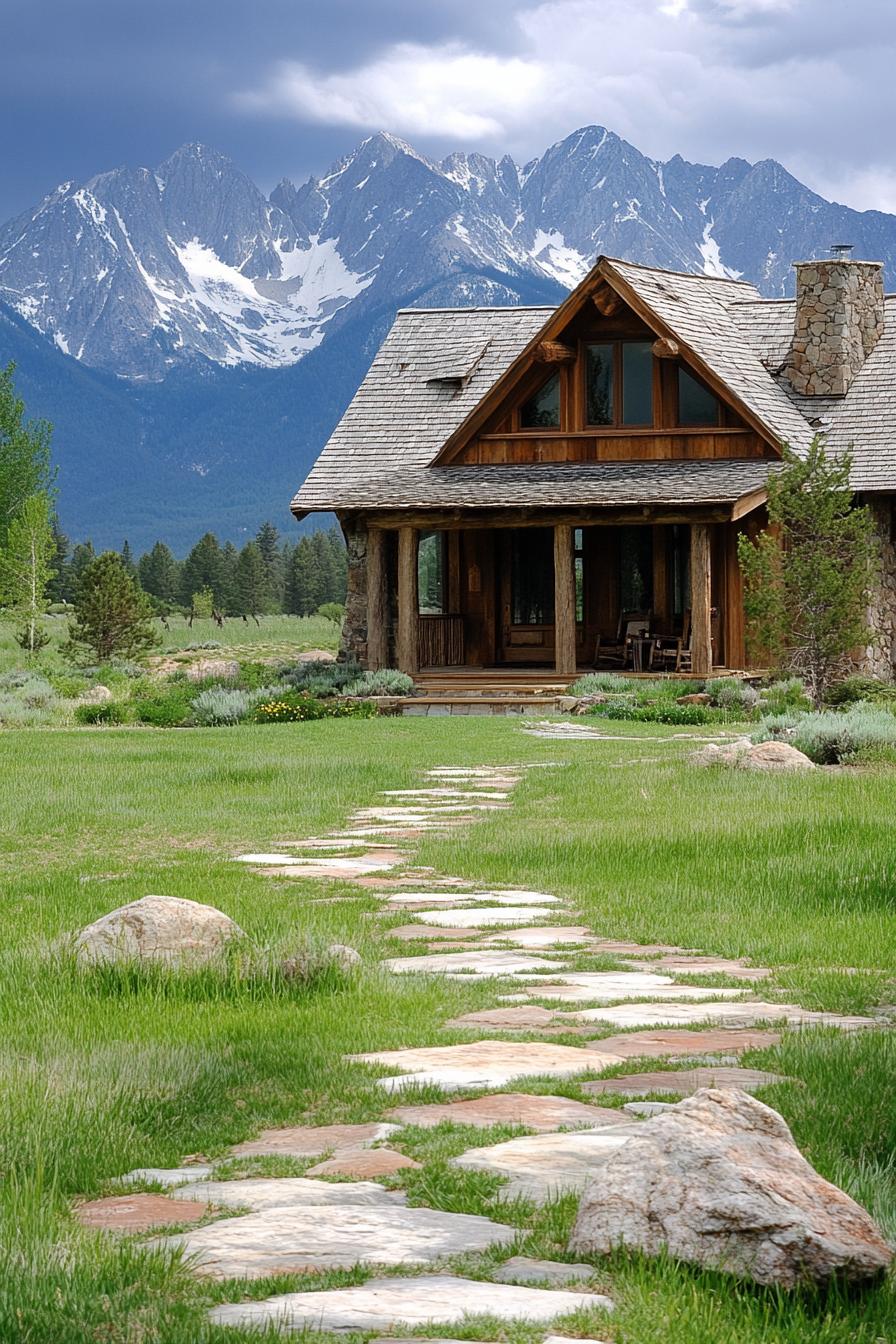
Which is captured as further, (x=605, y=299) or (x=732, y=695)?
(x=605, y=299)

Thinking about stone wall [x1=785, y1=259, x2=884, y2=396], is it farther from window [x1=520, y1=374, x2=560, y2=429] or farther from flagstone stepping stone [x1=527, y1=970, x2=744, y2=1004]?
flagstone stepping stone [x1=527, y1=970, x2=744, y2=1004]

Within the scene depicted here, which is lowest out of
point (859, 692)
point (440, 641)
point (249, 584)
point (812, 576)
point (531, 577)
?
point (859, 692)

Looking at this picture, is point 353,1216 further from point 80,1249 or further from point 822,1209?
point 822,1209

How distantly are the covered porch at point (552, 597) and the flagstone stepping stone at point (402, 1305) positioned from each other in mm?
23563

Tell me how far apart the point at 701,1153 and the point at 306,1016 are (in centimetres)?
306

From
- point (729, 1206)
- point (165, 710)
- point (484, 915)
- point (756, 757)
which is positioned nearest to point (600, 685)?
point (165, 710)

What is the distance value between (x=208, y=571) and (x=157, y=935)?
278ft

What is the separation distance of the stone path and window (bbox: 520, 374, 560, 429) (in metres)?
21.4

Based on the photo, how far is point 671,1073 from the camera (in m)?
5.70

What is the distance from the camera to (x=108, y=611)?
42469 mm

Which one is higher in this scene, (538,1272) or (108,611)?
(108,611)

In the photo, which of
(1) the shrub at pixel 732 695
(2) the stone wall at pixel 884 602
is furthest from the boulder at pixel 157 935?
(2) the stone wall at pixel 884 602

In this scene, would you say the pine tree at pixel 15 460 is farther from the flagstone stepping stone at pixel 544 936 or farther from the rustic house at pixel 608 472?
the flagstone stepping stone at pixel 544 936

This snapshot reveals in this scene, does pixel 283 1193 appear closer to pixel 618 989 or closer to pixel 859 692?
pixel 618 989
